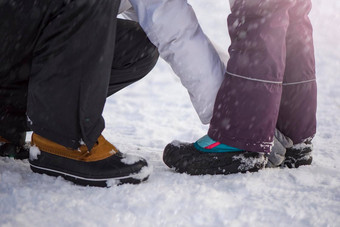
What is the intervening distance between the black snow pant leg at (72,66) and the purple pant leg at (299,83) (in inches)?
32.3

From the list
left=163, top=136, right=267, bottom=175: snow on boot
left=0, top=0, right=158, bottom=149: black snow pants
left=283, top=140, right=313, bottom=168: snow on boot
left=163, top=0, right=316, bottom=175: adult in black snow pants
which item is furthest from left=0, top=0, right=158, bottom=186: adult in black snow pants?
left=283, top=140, right=313, bottom=168: snow on boot

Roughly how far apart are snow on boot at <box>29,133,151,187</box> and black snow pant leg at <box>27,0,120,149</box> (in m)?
0.08

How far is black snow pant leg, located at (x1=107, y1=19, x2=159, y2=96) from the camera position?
1778 millimetres

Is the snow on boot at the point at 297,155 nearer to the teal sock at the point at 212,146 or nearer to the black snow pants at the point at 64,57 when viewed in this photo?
the teal sock at the point at 212,146

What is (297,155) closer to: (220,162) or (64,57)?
(220,162)

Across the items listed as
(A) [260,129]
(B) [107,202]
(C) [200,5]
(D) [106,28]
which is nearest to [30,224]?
(B) [107,202]

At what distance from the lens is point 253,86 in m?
1.48

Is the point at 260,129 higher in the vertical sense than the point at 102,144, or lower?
higher

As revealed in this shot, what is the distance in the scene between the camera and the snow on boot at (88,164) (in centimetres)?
136

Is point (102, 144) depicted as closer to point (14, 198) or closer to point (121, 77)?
point (14, 198)

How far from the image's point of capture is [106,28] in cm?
132

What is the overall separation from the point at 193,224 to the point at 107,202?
0.98 feet

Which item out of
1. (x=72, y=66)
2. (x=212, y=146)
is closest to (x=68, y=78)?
(x=72, y=66)

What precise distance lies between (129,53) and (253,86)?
0.64m
